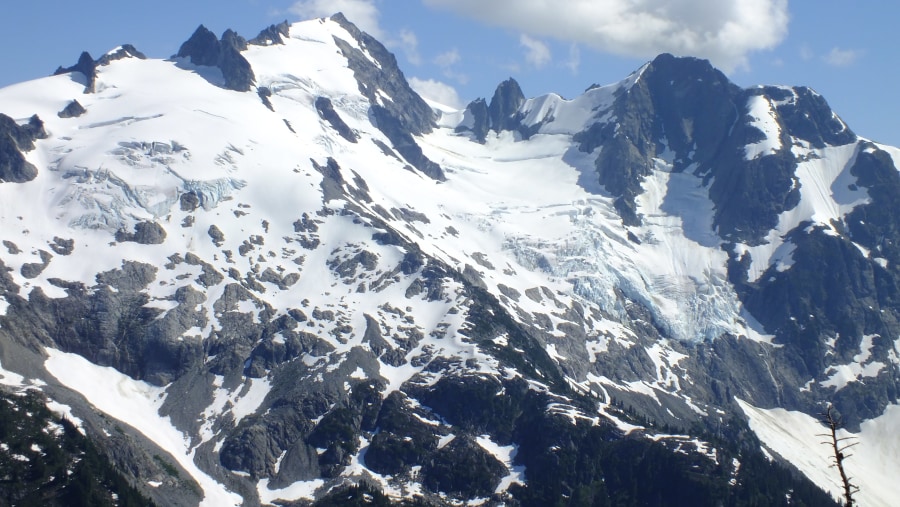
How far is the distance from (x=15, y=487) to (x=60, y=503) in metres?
9.25

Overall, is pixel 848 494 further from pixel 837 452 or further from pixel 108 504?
pixel 108 504

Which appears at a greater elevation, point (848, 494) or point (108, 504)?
point (108, 504)

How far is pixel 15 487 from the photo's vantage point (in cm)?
19750

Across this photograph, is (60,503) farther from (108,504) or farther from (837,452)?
→ (837,452)

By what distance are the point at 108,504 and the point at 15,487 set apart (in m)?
17.8

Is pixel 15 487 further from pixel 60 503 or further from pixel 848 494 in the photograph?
pixel 848 494

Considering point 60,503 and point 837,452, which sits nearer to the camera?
point 837,452

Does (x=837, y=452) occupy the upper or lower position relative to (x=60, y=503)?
lower

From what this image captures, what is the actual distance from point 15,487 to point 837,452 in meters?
190

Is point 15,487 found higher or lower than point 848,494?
higher

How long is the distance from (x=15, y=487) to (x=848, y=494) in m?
190

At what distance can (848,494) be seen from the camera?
3809 centimetres

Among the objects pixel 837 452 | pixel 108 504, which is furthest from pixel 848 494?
pixel 108 504

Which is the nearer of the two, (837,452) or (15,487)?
(837,452)
